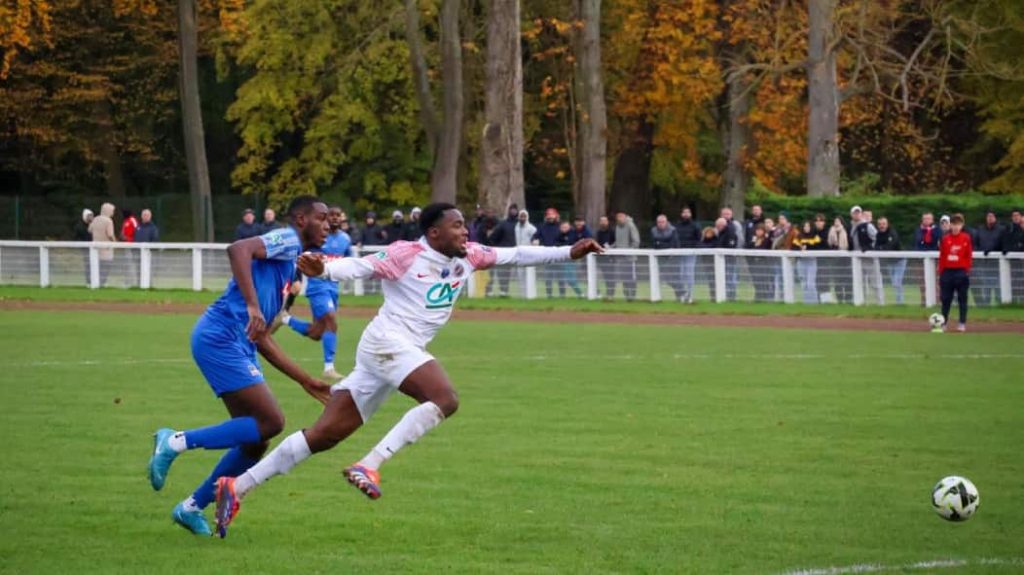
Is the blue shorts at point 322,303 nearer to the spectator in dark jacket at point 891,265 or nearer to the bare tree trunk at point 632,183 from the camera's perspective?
the spectator in dark jacket at point 891,265

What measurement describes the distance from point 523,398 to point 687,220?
720 inches

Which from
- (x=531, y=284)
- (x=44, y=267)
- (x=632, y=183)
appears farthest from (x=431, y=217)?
(x=632, y=183)

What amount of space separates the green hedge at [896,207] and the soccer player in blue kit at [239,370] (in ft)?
99.3

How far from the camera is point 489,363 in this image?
21734mm

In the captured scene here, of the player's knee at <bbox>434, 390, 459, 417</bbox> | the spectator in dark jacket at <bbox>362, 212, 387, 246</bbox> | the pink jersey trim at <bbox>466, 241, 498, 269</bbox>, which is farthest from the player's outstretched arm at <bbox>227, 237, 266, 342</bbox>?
the spectator in dark jacket at <bbox>362, 212, 387, 246</bbox>

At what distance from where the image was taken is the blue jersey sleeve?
10.7 m

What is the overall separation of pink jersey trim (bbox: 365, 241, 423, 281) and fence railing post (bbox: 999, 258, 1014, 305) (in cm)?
2267

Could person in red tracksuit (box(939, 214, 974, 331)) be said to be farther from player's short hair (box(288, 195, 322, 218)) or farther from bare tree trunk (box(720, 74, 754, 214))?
bare tree trunk (box(720, 74, 754, 214))

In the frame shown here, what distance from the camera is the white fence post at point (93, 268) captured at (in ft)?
126

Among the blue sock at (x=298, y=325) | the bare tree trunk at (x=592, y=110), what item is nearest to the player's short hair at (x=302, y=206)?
the blue sock at (x=298, y=325)

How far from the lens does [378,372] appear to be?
413 inches

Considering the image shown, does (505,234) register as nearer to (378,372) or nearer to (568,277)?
(568,277)

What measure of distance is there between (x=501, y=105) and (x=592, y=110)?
866cm

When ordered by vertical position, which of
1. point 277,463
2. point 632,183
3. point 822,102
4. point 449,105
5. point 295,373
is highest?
point 449,105
